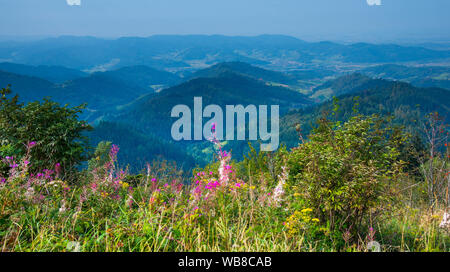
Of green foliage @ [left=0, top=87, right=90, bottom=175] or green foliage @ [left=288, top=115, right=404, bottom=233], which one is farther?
green foliage @ [left=0, top=87, right=90, bottom=175]

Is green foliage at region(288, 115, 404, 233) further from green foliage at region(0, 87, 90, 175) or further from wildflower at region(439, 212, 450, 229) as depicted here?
green foliage at region(0, 87, 90, 175)

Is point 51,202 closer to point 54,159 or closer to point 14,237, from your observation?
point 14,237

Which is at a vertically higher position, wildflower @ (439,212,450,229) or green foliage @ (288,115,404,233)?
green foliage @ (288,115,404,233)

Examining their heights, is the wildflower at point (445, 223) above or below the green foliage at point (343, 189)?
below

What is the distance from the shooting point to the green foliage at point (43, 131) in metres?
8.68

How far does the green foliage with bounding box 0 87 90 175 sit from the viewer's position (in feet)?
28.5

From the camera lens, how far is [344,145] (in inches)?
178

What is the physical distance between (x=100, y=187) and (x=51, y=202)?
2.71 ft

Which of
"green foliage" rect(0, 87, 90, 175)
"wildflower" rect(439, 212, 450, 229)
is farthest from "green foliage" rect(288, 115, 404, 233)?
"green foliage" rect(0, 87, 90, 175)

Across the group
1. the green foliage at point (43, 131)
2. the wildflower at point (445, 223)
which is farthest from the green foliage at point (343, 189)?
the green foliage at point (43, 131)

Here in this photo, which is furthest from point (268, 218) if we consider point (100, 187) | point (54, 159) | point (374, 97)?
point (374, 97)

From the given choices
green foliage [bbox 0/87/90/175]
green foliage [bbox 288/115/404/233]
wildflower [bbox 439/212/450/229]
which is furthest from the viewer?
green foliage [bbox 0/87/90/175]

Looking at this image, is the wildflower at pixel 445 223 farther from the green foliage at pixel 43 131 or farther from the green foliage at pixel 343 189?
the green foliage at pixel 43 131
